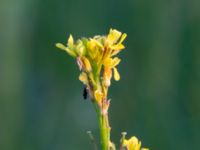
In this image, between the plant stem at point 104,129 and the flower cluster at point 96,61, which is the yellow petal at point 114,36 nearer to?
the flower cluster at point 96,61

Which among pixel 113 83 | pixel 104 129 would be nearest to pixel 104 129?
pixel 104 129

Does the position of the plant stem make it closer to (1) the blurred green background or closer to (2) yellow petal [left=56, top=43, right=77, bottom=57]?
(2) yellow petal [left=56, top=43, right=77, bottom=57]

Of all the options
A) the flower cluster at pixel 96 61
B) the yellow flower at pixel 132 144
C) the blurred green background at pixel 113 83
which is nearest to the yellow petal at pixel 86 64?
the flower cluster at pixel 96 61

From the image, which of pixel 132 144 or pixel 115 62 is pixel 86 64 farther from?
pixel 132 144

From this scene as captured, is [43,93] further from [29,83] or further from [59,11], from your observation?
[59,11]

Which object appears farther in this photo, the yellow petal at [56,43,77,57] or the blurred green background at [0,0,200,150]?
the blurred green background at [0,0,200,150]

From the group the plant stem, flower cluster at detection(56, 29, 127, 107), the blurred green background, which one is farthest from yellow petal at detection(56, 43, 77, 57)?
the blurred green background
